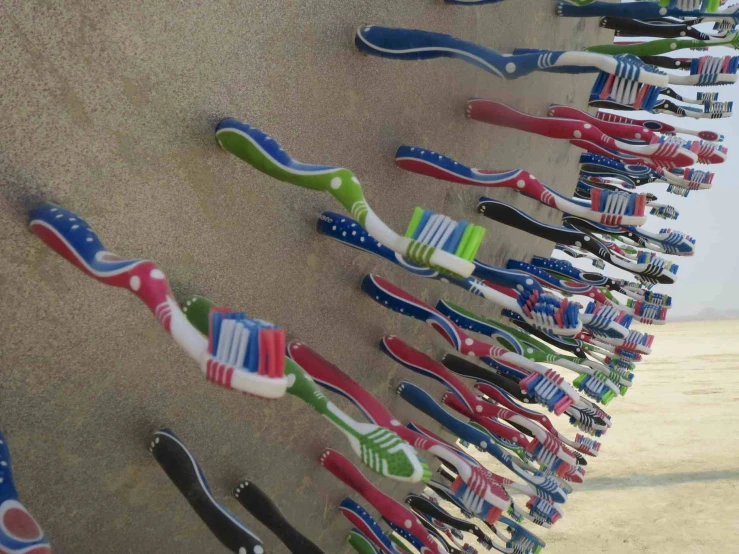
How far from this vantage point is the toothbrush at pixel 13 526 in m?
0.74

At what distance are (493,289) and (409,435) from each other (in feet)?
0.97

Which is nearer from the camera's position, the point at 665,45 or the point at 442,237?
the point at 442,237

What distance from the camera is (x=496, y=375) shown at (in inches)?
68.2

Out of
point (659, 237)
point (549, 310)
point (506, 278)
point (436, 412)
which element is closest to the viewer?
point (549, 310)

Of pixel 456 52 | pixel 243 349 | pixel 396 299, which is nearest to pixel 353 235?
pixel 396 299

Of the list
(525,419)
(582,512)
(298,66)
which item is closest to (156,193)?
(298,66)

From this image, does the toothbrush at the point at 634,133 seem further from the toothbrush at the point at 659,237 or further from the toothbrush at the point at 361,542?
the toothbrush at the point at 361,542

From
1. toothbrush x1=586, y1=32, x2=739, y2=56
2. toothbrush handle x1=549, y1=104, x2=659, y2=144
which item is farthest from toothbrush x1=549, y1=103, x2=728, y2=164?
toothbrush x1=586, y1=32, x2=739, y2=56

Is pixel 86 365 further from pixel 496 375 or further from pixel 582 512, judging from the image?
pixel 582 512

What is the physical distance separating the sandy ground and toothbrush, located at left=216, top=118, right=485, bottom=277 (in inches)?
2.6

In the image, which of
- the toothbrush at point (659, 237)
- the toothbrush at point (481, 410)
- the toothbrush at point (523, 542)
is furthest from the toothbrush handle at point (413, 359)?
the toothbrush at point (523, 542)

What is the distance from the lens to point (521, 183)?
1.39 meters

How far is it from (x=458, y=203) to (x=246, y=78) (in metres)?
0.67

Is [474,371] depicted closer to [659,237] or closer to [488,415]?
[488,415]
